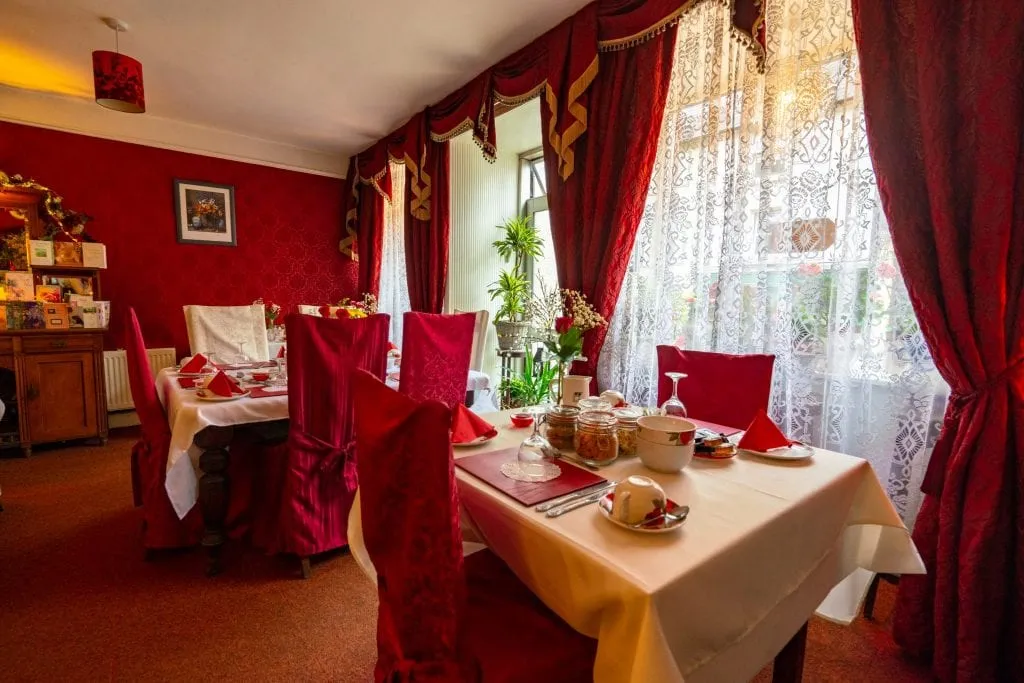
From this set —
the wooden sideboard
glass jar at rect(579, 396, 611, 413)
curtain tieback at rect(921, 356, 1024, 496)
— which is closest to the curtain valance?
curtain tieback at rect(921, 356, 1024, 496)

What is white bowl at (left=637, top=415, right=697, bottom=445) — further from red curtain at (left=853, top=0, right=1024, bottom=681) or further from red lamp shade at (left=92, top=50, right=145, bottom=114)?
red lamp shade at (left=92, top=50, right=145, bottom=114)

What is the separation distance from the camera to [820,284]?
5.76ft

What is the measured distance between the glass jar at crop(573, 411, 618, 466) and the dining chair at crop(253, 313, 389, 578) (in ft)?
3.50

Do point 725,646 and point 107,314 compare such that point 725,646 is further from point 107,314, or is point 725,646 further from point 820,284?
point 107,314

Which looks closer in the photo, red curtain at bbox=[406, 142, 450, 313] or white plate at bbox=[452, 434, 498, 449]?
white plate at bbox=[452, 434, 498, 449]

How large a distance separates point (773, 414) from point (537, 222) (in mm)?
2907

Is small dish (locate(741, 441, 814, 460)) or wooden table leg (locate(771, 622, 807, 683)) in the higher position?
small dish (locate(741, 441, 814, 460))

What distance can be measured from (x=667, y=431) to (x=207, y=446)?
1696mm

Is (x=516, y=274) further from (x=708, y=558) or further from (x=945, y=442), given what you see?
(x=708, y=558)

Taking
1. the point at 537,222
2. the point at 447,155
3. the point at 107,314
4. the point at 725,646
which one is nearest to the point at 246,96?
the point at 447,155

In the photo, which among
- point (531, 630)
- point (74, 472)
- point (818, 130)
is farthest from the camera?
point (74, 472)

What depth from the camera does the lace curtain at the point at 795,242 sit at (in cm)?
161

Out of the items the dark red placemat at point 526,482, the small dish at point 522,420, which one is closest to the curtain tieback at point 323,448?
the small dish at point 522,420

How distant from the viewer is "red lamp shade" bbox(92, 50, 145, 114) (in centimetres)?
238
